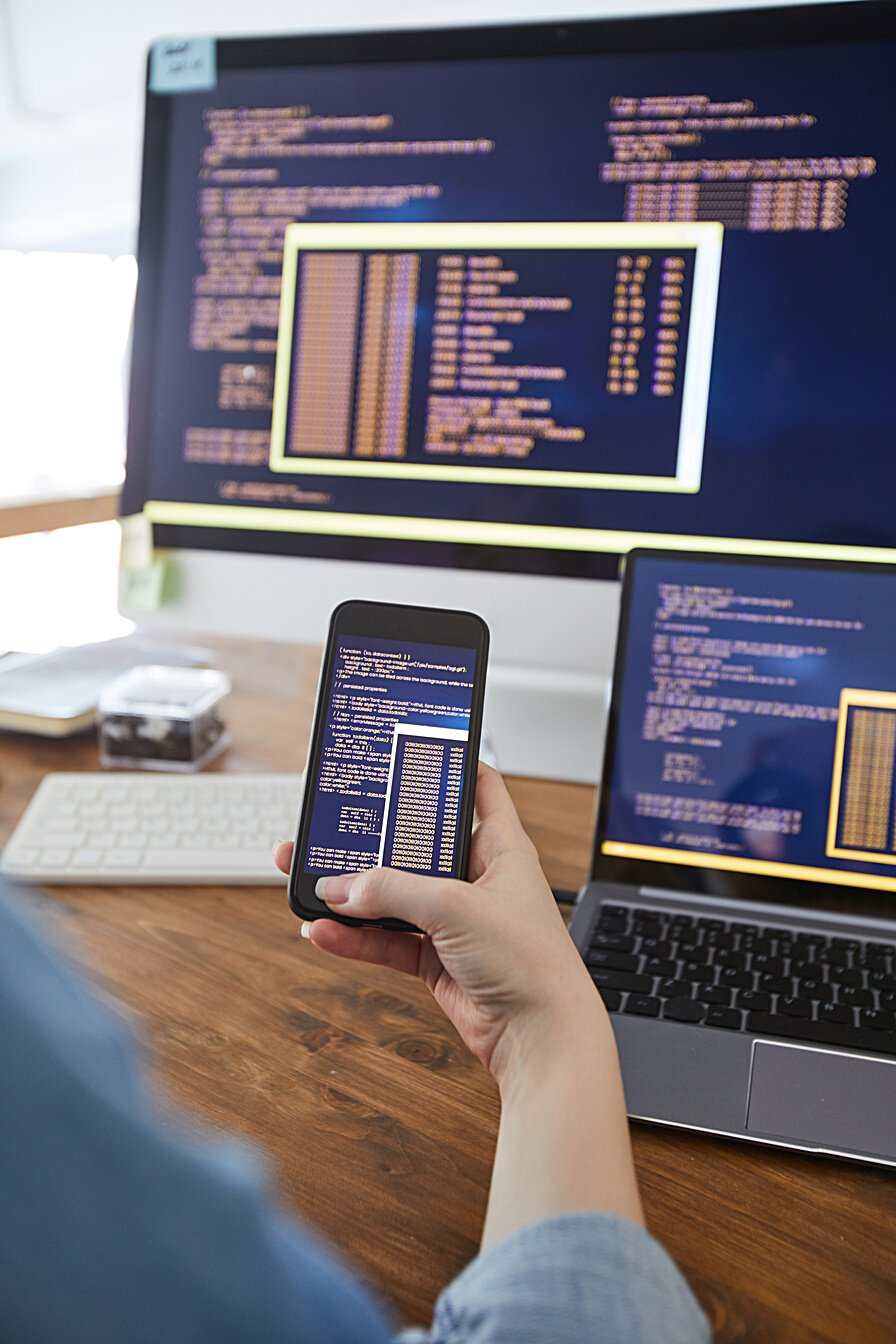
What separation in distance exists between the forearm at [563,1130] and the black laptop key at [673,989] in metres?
0.15

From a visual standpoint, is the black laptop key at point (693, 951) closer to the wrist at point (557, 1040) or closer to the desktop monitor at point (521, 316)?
the wrist at point (557, 1040)

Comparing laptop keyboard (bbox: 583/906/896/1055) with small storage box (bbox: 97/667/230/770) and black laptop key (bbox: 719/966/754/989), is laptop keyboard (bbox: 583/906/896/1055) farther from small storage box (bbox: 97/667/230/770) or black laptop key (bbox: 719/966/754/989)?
small storage box (bbox: 97/667/230/770)

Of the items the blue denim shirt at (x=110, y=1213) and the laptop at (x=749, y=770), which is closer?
the blue denim shirt at (x=110, y=1213)

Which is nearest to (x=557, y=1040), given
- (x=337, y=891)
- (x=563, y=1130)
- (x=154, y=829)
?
(x=563, y=1130)

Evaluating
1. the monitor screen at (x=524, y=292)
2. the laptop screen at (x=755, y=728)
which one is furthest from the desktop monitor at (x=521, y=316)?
the laptop screen at (x=755, y=728)

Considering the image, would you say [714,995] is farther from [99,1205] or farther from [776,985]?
[99,1205]

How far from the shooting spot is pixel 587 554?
2.66ft

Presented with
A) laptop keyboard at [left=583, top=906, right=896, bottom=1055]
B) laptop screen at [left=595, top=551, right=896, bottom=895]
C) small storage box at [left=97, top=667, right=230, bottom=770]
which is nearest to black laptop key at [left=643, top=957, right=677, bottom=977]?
→ laptop keyboard at [left=583, top=906, right=896, bottom=1055]

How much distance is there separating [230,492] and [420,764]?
1.39 ft

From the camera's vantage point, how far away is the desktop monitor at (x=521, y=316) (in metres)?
0.75

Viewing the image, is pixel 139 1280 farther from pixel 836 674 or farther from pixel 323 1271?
pixel 836 674

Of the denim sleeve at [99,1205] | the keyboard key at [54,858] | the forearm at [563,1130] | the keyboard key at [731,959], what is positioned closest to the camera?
the denim sleeve at [99,1205]

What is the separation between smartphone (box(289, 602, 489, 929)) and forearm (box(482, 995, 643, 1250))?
0.13 m

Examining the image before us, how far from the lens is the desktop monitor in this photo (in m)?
0.75
